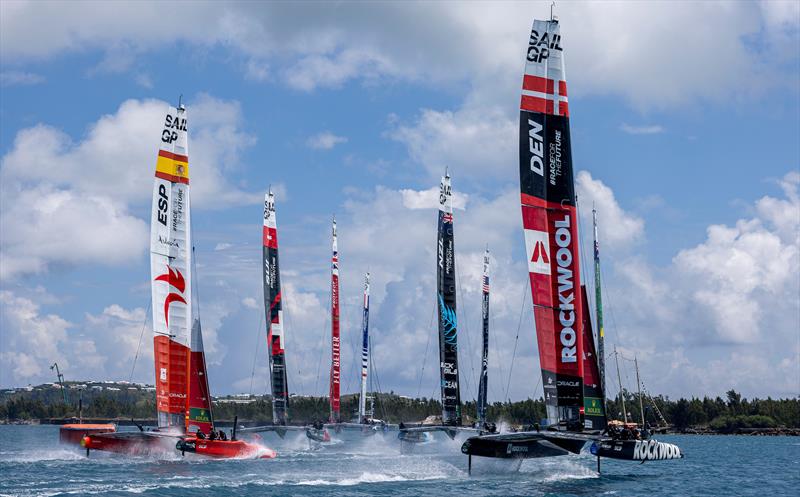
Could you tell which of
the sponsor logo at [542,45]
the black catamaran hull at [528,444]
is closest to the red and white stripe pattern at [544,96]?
the sponsor logo at [542,45]

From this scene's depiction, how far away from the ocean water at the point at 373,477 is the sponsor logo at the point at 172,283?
7.00m

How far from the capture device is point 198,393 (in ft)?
153

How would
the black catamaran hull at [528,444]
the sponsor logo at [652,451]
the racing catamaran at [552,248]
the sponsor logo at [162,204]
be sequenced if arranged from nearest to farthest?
1. the black catamaran hull at [528,444]
2. the racing catamaran at [552,248]
3. the sponsor logo at [652,451]
4. the sponsor logo at [162,204]

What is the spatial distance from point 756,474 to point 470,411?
87123 millimetres

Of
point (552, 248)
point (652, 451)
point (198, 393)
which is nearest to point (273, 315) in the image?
point (198, 393)

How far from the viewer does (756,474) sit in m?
47.8

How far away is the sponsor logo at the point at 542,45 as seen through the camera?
3616 centimetres

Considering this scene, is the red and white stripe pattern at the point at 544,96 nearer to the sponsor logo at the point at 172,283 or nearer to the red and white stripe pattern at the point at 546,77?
the red and white stripe pattern at the point at 546,77

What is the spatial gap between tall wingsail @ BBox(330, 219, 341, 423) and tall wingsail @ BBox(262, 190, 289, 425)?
7.29 metres

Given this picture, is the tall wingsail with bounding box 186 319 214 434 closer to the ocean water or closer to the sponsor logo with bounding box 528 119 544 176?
the ocean water

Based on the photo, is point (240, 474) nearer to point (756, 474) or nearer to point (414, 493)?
point (414, 493)

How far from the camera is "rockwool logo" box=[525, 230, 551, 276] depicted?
117 ft

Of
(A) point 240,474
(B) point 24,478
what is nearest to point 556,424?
(A) point 240,474

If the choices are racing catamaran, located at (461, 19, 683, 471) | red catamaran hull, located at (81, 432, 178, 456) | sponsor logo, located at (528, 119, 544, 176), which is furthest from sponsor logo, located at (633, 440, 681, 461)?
red catamaran hull, located at (81, 432, 178, 456)
